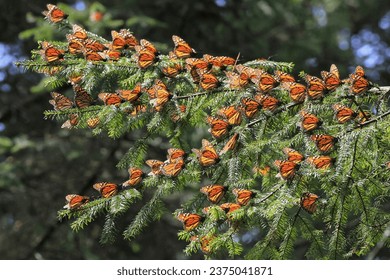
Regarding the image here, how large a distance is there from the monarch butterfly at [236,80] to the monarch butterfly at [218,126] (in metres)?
0.15

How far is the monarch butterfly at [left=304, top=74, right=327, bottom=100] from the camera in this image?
2.66m

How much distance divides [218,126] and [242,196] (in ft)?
1.00

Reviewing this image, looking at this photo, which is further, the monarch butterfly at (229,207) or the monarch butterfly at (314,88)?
the monarch butterfly at (314,88)

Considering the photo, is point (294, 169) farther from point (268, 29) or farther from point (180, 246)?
point (268, 29)

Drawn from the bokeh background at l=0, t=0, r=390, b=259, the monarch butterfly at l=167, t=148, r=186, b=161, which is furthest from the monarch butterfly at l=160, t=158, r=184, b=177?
the bokeh background at l=0, t=0, r=390, b=259

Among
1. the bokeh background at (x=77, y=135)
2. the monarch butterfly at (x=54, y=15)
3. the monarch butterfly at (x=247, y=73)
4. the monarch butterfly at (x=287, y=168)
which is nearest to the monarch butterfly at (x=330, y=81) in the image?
the monarch butterfly at (x=247, y=73)

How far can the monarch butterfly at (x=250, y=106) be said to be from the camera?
2.69 metres

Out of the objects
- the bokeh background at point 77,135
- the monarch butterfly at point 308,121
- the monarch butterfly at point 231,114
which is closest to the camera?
the monarch butterfly at point 308,121

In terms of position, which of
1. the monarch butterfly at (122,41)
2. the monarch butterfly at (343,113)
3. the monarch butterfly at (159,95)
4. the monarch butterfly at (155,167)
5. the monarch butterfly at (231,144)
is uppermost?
the monarch butterfly at (122,41)

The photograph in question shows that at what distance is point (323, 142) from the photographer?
8.40 feet

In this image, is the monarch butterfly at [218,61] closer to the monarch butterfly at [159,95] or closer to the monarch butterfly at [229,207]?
the monarch butterfly at [159,95]

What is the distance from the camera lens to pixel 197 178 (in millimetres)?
2711

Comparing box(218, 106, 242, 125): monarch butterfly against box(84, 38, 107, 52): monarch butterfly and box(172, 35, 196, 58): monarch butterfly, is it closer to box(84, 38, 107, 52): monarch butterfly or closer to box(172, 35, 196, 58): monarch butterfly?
box(172, 35, 196, 58): monarch butterfly

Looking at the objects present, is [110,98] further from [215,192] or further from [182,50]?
[215,192]
